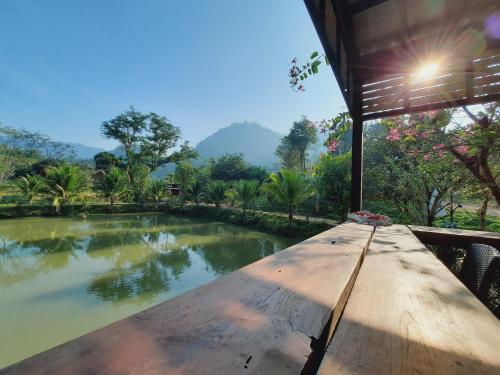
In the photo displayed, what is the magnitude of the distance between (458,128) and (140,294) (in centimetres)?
537

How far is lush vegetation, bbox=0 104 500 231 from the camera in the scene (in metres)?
3.08

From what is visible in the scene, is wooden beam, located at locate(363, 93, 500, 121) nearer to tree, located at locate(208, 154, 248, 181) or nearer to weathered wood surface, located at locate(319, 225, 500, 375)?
weathered wood surface, located at locate(319, 225, 500, 375)

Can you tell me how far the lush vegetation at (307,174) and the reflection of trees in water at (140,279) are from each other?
10.9 feet

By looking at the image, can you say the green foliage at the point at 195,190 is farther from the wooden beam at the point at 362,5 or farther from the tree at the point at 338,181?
the wooden beam at the point at 362,5

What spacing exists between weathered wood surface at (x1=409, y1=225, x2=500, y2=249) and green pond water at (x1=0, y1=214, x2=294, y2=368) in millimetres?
3442

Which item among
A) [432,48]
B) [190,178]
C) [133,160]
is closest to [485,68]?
[432,48]

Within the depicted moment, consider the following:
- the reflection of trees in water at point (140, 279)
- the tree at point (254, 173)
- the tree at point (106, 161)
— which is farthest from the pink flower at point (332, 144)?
the tree at point (106, 161)

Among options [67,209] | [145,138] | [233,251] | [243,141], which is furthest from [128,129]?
[243,141]

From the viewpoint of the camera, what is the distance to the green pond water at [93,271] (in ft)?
9.59

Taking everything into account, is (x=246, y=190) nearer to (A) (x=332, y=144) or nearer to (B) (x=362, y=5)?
(A) (x=332, y=144)

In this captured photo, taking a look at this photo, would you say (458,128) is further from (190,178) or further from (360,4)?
(190,178)

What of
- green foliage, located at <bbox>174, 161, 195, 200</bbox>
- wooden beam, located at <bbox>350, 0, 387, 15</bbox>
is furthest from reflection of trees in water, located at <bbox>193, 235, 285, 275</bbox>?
green foliage, located at <bbox>174, 161, 195, 200</bbox>

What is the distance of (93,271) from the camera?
4.69 metres

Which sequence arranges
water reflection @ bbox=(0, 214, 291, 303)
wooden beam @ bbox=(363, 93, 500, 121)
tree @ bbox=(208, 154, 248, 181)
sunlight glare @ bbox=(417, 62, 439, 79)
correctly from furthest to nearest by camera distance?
tree @ bbox=(208, 154, 248, 181) → water reflection @ bbox=(0, 214, 291, 303) → wooden beam @ bbox=(363, 93, 500, 121) → sunlight glare @ bbox=(417, 62, 439, 79)
